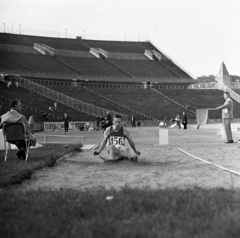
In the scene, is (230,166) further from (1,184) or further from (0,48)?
(0,48)

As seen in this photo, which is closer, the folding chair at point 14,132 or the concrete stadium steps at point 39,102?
the folding chair at point 14,132

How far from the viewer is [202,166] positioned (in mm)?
9797

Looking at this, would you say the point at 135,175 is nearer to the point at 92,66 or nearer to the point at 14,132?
the point at 14,132

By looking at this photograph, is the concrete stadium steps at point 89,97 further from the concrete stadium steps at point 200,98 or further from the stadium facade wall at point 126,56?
the stadium facade wall at point 126,56

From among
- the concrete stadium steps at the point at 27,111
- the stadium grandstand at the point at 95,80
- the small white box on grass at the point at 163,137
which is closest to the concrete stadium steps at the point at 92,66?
the stadium grandstand at the point at 95,80

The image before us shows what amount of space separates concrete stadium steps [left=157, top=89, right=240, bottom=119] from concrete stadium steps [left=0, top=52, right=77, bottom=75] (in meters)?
18.7

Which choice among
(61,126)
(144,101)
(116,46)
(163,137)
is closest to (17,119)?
(163,137)

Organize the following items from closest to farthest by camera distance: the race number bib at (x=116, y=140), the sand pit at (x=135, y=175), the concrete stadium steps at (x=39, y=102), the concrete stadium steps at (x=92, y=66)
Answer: the sand pit at (x=135, y=175) < the race number bib at (x=116, y=140) < the concrete stadium steps at (x=39, y=102) < the concrete stadium steps at (x=92, y=66)

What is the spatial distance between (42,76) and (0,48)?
1171cm

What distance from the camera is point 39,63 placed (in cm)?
7550


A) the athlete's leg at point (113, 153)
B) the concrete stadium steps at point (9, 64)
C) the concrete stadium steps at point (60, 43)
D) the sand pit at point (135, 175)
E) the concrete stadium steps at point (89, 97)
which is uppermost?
the concrete stadium steps at point (60, 43)

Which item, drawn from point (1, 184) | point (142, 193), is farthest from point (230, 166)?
point (1, 184)

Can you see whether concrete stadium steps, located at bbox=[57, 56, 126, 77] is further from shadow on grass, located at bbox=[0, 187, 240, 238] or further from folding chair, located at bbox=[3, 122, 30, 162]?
shadow on grass, located at bbox=[0, 187, 240, 238]

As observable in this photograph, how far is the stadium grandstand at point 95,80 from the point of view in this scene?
57.0 metres
